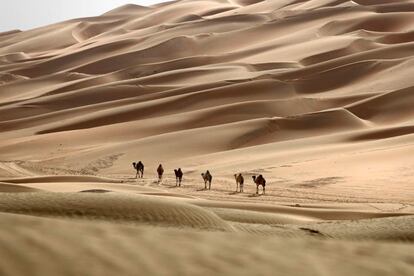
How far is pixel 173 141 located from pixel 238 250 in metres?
18.4

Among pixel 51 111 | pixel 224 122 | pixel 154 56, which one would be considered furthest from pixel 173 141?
pixel 154 56

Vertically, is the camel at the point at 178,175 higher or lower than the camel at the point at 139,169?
lower

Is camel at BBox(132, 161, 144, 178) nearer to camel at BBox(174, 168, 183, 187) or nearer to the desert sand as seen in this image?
the desert sand

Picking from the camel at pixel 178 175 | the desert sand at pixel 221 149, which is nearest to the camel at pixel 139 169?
the desert sand at pixel 221 149

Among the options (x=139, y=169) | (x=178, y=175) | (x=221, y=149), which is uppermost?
(x=221, y=149)

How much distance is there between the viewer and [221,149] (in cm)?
2148

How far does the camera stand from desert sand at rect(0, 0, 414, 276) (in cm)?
378

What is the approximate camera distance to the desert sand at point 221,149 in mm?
3779


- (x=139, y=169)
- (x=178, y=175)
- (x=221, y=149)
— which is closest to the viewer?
(x=178, y=175)

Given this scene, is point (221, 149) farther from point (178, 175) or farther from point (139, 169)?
point (178, 175)

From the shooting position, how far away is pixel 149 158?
20906 mm

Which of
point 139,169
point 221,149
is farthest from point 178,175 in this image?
point 221,149

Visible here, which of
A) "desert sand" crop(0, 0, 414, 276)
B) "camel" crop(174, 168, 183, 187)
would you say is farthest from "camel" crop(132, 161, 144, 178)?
"camel" crop(174, 168, 183, 187)

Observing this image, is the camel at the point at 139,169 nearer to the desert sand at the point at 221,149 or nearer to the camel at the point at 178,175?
the desert sand at the point at 221,149
